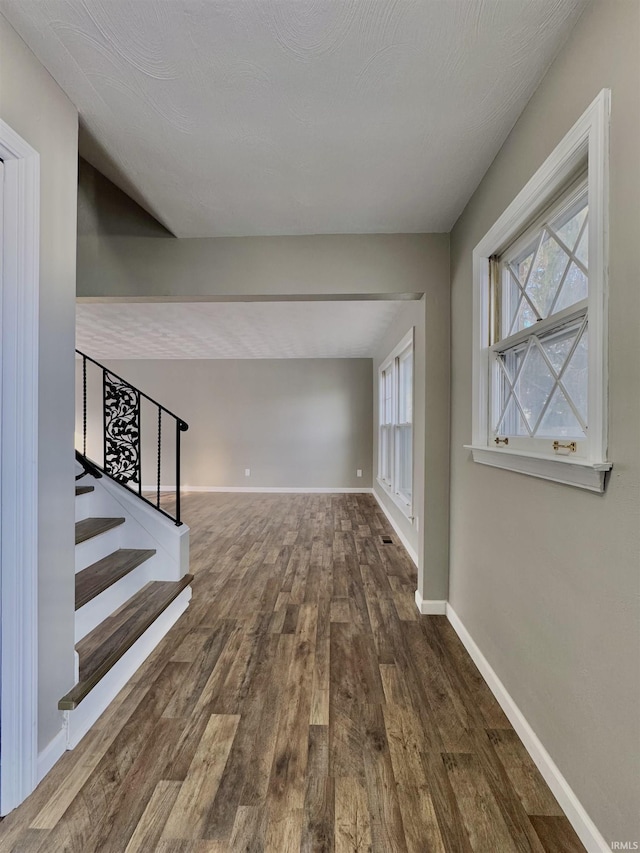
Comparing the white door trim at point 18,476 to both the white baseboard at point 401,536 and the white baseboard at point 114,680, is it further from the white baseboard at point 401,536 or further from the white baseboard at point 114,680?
the white baseboard at point 401,536

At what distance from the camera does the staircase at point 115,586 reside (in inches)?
64.1

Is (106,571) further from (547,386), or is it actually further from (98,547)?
(547,386)

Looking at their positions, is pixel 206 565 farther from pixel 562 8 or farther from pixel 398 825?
pixel 562 8

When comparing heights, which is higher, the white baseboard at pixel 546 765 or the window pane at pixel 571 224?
the window pane at pixel 571 224

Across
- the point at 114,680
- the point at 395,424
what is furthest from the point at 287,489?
the point at 114,680

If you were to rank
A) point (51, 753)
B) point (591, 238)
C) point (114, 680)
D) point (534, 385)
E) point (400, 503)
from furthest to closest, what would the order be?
point (400, 503) → point (114, 680) → point (534, 385) → point (51, 753) → point (591, 238)

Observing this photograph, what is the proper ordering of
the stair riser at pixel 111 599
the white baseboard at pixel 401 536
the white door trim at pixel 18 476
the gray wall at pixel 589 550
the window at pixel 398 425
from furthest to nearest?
the window at pixel 398 425, the white baseboard at pixel 401 536, the stair riser at pixel 111 599, the white door trim at pixel 18 476, the gray wall at pixel 589 550

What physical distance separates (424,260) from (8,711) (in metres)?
2.84

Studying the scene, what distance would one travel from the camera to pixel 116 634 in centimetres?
189

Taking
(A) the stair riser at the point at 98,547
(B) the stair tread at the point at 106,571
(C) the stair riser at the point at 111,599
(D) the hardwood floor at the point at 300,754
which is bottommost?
(D) the hardwood floor at the point at 300,754

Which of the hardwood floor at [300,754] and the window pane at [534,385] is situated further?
the window pane at [534,385]

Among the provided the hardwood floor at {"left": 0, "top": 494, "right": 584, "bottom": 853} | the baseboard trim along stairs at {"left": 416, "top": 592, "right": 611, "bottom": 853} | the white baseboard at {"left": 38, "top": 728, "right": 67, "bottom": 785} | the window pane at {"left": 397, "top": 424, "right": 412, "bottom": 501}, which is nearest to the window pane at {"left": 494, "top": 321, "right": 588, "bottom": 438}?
the baseboard trim along stairs at {"left": 416, "top": 592, "right": 611, "bottom": 853}

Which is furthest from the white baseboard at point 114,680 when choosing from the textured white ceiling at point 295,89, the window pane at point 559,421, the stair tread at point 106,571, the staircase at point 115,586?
the textured white ceiling at point 295,89

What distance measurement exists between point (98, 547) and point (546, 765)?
2397 millimetres
